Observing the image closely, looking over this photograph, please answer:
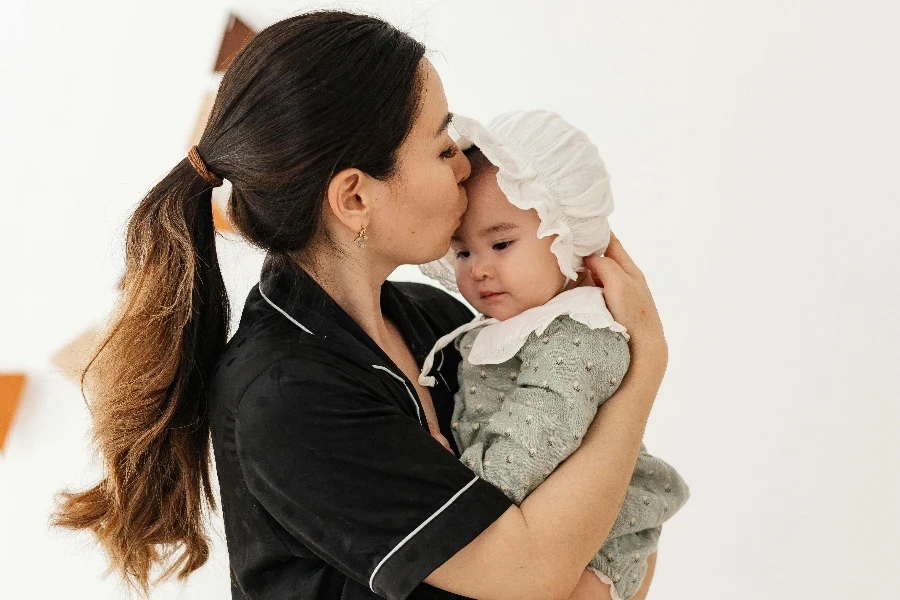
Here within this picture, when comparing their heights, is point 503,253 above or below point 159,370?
above

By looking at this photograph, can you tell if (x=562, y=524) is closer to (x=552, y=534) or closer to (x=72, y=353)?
(x=552, y=534)

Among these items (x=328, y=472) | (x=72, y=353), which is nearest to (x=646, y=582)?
(x=328, y=472)

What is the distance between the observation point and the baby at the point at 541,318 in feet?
4.61

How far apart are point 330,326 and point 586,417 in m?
0.38

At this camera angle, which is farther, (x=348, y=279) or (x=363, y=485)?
(x=348, y=279)

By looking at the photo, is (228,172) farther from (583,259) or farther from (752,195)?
(752,195)

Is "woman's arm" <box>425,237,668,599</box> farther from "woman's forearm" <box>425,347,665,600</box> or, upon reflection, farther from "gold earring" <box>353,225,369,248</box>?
"gold earring" <box>353,225,369,248</box>

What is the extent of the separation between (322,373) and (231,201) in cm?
36

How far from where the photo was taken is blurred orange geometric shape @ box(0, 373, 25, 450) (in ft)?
7.98

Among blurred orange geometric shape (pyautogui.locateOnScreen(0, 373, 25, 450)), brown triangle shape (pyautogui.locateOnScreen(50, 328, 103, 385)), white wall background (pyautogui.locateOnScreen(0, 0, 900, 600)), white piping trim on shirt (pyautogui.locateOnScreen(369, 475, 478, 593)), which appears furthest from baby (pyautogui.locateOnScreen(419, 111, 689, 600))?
blurred orange geometric shape (pyautogui.locateOnScreen(0, 373, 25, 450))

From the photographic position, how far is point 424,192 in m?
1.46

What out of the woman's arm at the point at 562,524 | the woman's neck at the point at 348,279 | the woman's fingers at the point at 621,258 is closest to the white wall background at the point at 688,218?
the woman's fingers at the point at 621,258

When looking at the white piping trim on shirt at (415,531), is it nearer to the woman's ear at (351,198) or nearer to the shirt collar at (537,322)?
the shirt collar at (537,322)

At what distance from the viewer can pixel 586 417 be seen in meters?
1.39
